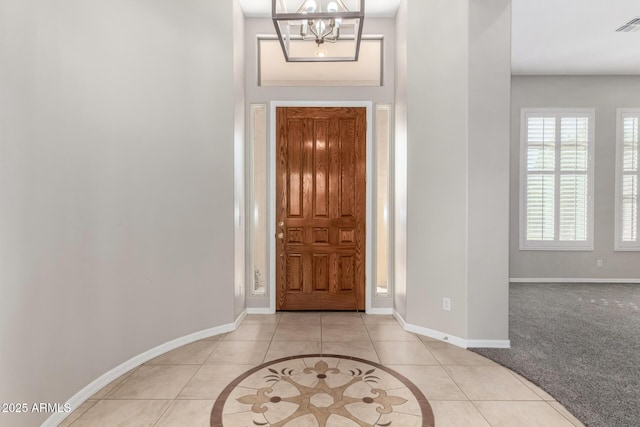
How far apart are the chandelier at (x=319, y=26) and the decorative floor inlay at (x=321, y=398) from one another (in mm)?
2493

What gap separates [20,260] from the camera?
170 centimetres

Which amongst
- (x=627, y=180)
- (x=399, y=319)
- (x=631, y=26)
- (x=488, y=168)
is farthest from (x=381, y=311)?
(x=627, y=180)

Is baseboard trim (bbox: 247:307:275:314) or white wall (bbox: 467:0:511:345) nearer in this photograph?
white wall (bbox: 467:0:511:345)

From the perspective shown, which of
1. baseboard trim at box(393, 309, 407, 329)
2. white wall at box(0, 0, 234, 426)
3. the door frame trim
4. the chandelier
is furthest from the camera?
the door frame trim

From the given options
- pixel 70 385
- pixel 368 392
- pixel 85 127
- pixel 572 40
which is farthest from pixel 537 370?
pixel 572 40

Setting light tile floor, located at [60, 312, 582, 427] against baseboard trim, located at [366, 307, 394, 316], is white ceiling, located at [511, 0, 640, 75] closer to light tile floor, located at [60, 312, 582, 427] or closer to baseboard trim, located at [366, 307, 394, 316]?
baseboard trim, located at [366, 307, 394, 316]

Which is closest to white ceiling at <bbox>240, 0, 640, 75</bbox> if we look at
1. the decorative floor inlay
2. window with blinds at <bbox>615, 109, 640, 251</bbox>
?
window with blinds at <bbox>615, 109, 640, 251</bbox>

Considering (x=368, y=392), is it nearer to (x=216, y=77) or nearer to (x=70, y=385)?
(x=70, y=385)

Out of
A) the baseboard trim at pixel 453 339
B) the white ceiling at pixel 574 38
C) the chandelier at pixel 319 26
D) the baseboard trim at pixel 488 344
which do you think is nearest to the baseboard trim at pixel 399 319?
the baseboard trim at pixel 453 339

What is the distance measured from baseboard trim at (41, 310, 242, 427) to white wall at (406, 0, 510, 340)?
7.03 ft

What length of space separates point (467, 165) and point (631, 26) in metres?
3.54

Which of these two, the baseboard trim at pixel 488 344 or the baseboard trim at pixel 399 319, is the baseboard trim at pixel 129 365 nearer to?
the baseboard trim at pixel 399 319

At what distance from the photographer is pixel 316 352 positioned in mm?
2893

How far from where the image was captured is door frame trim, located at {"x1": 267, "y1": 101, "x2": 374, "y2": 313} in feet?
13.0
